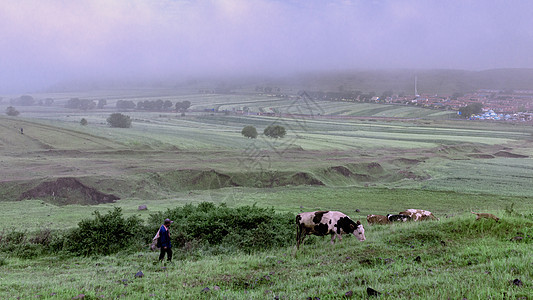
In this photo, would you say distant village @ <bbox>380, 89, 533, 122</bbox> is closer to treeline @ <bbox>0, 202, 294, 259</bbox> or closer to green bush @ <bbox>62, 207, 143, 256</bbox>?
treeline @ <bbox>0, 202, 294, 259</bbox>

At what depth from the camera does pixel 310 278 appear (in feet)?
34.4

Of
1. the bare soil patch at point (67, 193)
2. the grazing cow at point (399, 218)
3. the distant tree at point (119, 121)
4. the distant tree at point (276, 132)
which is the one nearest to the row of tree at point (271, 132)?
the distant tree at point (276, 132)

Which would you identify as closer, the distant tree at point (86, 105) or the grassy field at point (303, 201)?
the grassy field at point (303, 201)

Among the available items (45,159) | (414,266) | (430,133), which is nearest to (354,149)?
(430,133)

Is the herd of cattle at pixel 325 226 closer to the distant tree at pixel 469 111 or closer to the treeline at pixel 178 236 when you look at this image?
the treeline at pixel 178 236

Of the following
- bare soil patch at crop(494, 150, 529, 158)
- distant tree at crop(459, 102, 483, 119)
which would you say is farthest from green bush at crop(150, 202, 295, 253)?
distant tree at crop(459, 102, 483, 119)

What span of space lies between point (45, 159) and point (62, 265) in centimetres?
4303

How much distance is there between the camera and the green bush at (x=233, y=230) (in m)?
16.0

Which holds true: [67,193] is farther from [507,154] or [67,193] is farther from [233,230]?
[507,154]

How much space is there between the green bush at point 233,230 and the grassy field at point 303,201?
912mm

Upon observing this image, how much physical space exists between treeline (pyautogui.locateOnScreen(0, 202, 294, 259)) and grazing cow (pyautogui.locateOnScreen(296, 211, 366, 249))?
1325 millimetres

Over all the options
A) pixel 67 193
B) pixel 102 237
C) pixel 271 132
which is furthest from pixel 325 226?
pixel 271 132

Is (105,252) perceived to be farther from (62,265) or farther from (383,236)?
(383,236)

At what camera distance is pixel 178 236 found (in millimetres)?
16359
